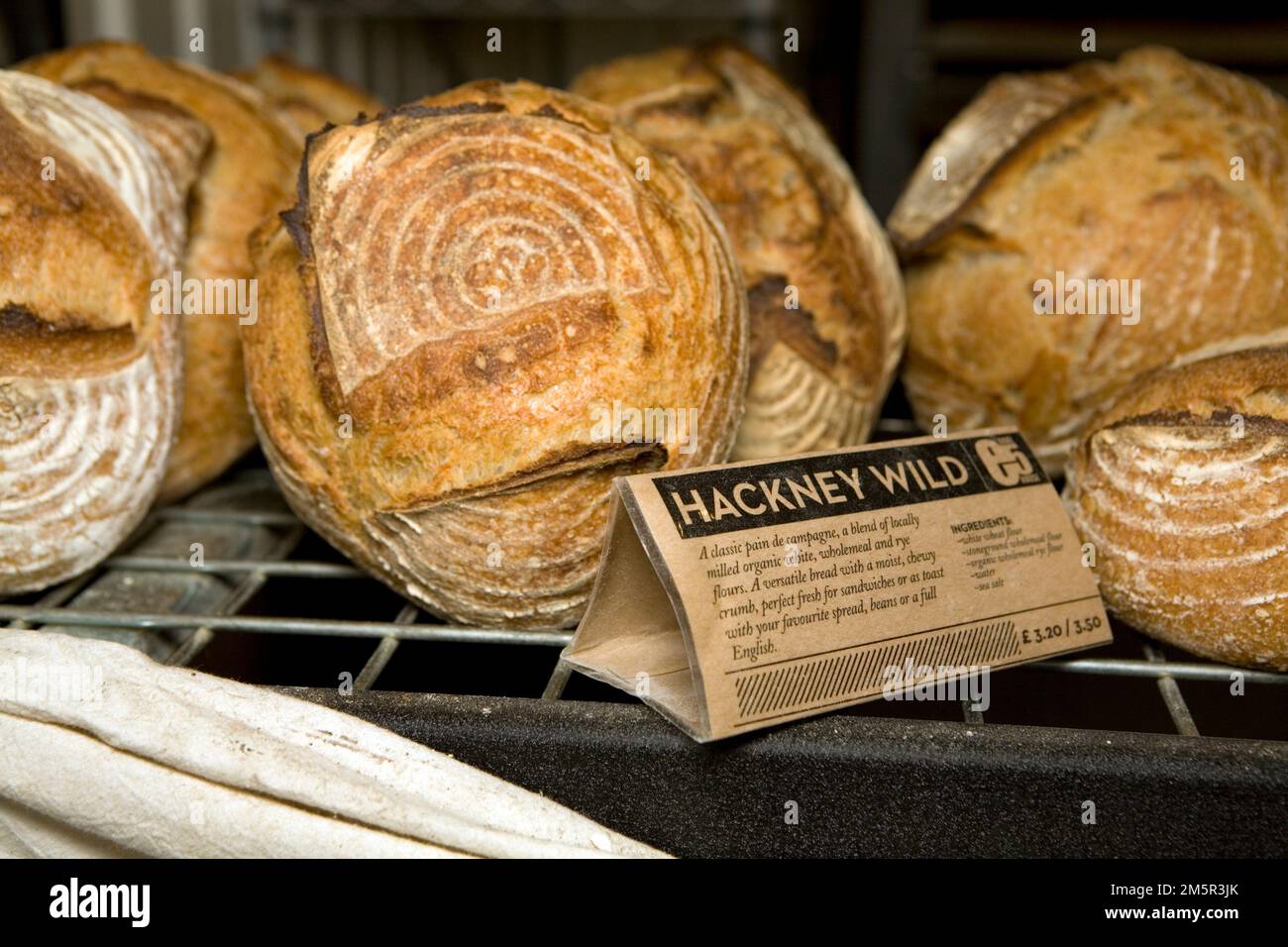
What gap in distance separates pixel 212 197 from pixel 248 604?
497mm

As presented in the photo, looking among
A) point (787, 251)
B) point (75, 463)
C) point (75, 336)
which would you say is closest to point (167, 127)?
point (75, 336)

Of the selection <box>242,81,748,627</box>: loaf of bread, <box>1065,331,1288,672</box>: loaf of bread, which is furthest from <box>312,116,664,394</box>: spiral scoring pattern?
<box>1065,331,1288,672</box>: loaf of bread

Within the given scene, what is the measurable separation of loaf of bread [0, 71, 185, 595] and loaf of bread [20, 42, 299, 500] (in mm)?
77

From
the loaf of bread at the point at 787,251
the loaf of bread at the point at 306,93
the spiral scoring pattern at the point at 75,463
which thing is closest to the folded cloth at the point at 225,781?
the spiral scoring pattern at the point at 75,463

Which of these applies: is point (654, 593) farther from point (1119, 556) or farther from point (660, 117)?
Answer: point (660, 117)

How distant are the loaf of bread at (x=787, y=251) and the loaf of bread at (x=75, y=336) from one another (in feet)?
1.81

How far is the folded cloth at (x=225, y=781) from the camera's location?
0.96 meters

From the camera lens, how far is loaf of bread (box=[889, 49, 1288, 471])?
1.46 metres

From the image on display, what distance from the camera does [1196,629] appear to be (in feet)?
3.77

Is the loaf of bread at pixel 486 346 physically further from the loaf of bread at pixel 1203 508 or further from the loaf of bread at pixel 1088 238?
the loaf of bread at pixel 1088 238

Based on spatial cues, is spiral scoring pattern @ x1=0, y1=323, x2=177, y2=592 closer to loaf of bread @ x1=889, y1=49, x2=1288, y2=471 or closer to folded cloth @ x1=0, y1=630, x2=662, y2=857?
folded cloth @ x1=0, y1=630, x2=662, y2=857

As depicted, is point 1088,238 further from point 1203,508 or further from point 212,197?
point 212,197
